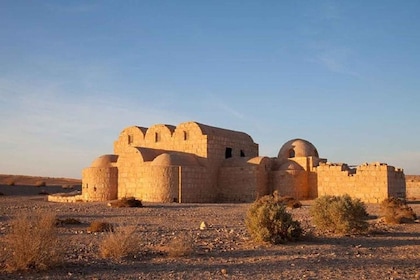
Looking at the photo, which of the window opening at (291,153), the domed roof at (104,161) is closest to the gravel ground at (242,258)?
the domed roof at (104,161)

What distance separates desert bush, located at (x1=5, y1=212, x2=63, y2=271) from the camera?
678cm

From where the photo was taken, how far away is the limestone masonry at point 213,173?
26.3 metres

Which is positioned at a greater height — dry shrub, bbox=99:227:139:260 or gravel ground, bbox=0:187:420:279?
dry shrub, bbox=99:227:139:260

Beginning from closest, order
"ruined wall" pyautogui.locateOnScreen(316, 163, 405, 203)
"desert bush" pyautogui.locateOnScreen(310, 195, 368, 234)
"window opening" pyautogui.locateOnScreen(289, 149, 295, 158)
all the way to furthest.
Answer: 1. "desert bush" pyautogui.locateOnScreen(310, 195, 368, 234)
2. "ruined wall" pyautogui.locateOnScreen(316, 163, 405, 203)
3. "window opening" pyautogui.locateOnScreen(289, 149, 295, 158)

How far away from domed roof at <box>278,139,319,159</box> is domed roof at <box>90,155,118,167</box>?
11.3m

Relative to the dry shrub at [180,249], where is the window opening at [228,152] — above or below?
above

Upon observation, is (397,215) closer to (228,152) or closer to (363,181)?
(363,181)

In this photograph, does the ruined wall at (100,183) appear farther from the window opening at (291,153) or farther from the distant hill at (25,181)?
the distant hill at (25,181)

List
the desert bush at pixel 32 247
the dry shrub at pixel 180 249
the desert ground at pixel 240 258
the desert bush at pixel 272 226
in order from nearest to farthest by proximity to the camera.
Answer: the desert bush at pixel 32 247, the desert ground at pixel 240 258, the dry shrub at pixel 180 249, the desert bush at pixel 272 226

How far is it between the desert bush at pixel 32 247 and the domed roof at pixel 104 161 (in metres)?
22.4

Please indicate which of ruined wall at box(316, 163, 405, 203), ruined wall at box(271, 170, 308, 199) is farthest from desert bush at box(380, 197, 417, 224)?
ruined wall at box(271, 170, 308, 199)

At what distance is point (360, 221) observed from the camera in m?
11.8

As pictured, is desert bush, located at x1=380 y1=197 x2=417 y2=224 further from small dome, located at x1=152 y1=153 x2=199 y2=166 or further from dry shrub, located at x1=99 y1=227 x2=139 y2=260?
small dome, located at x1=152 y1=153 x2=199 y2=166

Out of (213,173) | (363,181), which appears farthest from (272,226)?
(213,173)
